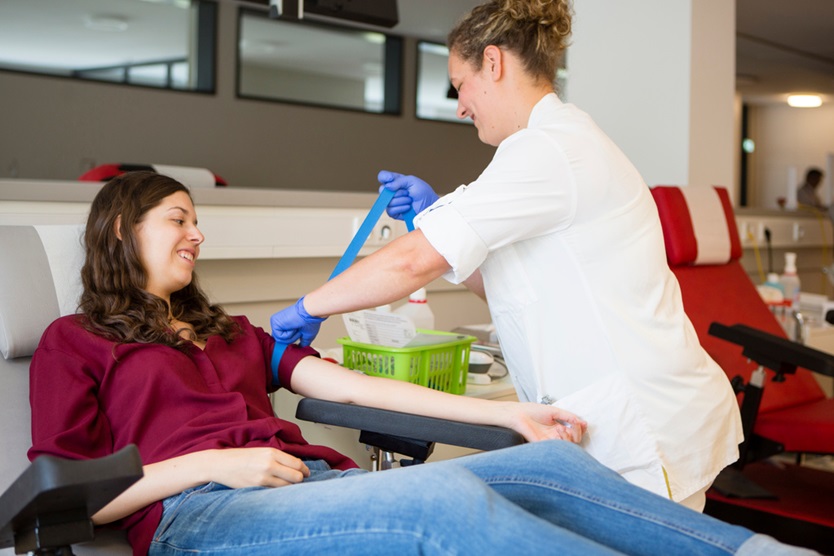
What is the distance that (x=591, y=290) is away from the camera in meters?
1.45

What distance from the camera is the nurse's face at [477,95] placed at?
1.58m

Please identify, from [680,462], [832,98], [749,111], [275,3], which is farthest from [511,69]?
[749,111]

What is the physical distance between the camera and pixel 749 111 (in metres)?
10.5

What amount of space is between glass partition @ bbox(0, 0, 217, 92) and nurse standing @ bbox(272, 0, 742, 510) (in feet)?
15.2

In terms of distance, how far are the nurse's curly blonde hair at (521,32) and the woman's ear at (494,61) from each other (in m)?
0.01

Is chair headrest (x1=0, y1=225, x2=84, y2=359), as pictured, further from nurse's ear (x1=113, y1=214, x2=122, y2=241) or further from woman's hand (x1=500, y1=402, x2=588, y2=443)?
woman's hand (x1=500, y1=402, x2=588, y2=443)

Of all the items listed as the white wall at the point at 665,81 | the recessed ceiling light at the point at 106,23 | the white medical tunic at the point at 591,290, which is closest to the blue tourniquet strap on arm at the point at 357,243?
the white medical tunic at the point at 591,290

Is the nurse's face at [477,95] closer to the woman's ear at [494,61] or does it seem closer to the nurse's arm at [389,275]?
the woman's ear at [494,61]

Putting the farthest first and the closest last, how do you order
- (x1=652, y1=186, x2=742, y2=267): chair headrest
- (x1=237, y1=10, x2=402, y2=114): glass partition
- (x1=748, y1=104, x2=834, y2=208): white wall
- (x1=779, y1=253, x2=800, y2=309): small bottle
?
(x1=748, y1=104, x2=834, y2=208): white wall → (x1=237, y1=10, x2=402, y2=114): glass partition → (x1=779, y1=253, x2=800, y2=309): small bottle → (x1=652, y1=186, x2=742, y2=267): chair headrest

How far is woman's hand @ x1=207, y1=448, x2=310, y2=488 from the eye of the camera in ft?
4.06

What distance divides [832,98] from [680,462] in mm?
8755

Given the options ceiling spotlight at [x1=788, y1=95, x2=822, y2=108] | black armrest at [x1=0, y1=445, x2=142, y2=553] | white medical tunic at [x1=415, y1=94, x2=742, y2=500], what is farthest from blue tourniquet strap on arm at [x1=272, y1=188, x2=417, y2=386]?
ceiling spotlight at [x1=788, y1=95, x2=822, y2=108]

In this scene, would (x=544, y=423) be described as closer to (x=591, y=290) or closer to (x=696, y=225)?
(x=591, y=290)

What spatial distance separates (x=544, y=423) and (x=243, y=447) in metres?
0.50
